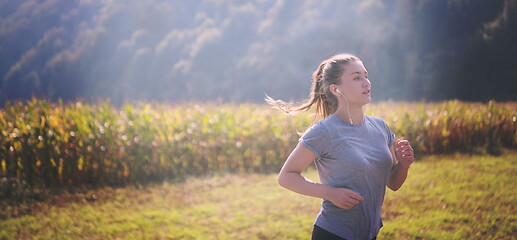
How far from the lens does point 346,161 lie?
2.04m

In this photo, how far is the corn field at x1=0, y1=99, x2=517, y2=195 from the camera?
Answer: 6.61 meters

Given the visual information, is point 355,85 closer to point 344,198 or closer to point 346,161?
point 346,161

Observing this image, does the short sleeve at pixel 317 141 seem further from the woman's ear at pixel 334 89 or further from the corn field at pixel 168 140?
the corn field at pixel 168 140

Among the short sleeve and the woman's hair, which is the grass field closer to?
the woman's hair

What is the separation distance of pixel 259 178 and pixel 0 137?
4196 millimetres

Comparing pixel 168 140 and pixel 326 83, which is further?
pixel 168 140

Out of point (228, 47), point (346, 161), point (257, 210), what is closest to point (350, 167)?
point (346, 161)

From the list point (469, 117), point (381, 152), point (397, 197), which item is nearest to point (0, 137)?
point (397, 197)

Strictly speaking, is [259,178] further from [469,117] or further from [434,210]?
[469,117]

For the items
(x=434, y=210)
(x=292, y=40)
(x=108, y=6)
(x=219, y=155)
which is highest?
(x=108, y=6)

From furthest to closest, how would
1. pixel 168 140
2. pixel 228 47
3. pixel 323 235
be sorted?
pixel 228 47 < pixel 168 140 < pixel 323 235

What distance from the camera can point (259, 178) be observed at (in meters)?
6.96

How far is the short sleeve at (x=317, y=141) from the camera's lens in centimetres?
204

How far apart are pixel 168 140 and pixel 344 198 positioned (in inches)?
223
